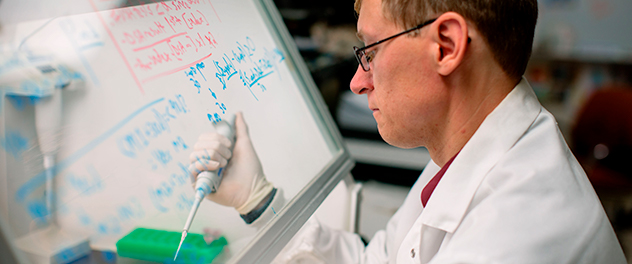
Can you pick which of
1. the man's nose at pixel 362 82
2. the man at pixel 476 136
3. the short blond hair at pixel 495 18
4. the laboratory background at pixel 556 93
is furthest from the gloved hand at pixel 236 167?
the laboratory background at pixel 556 93

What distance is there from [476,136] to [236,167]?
0.50m

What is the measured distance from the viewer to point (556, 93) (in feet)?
10.1

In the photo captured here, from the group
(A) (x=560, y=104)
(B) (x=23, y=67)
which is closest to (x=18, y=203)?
(B) (x=23, y=67)

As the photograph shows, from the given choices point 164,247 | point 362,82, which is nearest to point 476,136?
point 362,82

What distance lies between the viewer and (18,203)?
0.48 meters

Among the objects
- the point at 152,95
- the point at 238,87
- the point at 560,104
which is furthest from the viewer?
the point at 560,104

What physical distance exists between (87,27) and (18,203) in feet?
0.89

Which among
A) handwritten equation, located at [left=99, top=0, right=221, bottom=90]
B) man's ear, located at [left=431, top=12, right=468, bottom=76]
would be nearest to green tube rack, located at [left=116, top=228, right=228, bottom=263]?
handwritten equation, located at [left=99, top=0, right=221, bottom=90]

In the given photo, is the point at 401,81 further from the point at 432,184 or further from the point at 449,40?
the point at 432,184

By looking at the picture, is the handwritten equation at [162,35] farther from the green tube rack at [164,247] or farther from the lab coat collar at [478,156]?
the lab coat collar at [478,156]

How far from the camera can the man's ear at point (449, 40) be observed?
2.23ft

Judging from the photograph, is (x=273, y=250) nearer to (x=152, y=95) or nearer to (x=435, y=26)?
(x=152, y=95)

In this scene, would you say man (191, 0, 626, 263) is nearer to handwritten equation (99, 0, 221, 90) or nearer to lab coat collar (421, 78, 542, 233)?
lab coat collar (421, 78, 542, 233)

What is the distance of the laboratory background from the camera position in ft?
6.64
